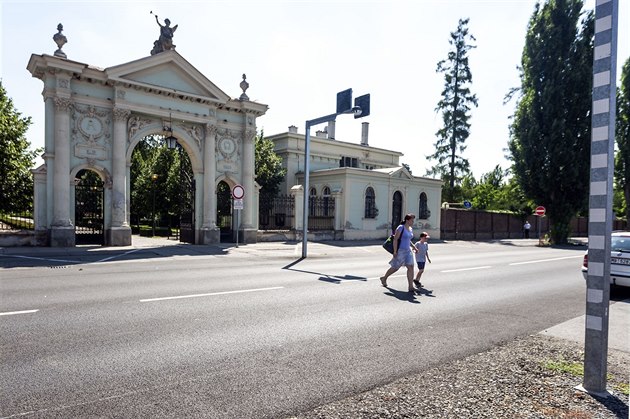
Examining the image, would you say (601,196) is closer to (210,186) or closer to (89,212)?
(210,186)

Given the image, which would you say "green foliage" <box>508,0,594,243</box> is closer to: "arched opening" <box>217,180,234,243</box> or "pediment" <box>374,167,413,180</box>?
"pediment" <box>374,167,413,180</box>

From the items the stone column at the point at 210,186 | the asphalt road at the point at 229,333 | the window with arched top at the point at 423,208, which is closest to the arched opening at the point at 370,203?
the window with arched top at the point at 423,208

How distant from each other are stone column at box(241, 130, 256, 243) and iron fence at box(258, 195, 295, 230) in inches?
101

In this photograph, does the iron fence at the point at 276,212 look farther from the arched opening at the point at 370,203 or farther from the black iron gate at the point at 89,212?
the black iron gate at the point at 89,212

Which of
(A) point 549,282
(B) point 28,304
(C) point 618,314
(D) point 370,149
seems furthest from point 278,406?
(D) point 370,149

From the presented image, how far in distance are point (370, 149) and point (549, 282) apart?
30.6 meters

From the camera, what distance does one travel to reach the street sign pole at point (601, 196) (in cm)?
396

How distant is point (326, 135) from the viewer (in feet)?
136

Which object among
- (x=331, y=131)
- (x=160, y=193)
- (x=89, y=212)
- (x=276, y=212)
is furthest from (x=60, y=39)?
(x=331, y=131)

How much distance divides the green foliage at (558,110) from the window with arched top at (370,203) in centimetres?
1351

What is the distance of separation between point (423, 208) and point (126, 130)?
21.3 metres

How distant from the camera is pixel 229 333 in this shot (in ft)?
18.3

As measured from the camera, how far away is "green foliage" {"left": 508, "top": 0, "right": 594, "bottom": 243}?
1193 inches

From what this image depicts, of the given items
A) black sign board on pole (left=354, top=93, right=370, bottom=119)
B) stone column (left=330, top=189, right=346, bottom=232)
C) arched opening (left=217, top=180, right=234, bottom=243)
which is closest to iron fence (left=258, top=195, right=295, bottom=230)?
arched opening (left=217, top=180, right=234, bottom=243)
